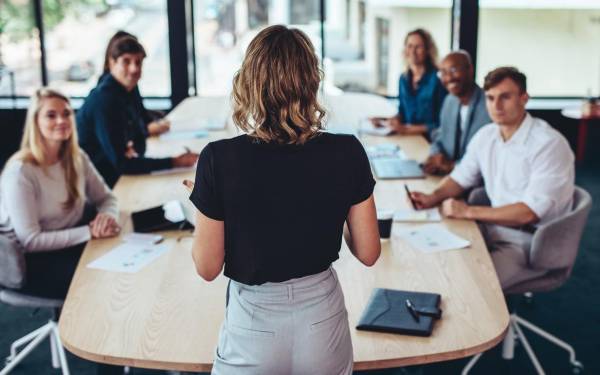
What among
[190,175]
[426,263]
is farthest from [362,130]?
[426,263]

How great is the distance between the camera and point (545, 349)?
3789 millimetres

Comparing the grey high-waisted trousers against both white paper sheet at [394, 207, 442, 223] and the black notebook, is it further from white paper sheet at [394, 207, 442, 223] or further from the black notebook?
white paper sheet at [394, 207, 442, 223]

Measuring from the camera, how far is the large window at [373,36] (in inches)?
300

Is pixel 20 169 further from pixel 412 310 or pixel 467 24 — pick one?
pixel 467 24

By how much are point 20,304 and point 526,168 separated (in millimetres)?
2143

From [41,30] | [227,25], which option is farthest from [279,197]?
[41,30]

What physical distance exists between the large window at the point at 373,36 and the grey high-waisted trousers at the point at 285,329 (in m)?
5.95

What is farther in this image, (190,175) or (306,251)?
(190,175)

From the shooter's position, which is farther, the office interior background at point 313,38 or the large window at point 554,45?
the large window at point 554,45

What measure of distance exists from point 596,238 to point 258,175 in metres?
4.15

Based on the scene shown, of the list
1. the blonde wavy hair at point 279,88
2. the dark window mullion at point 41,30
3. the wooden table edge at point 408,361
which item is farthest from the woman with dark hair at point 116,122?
the dark window mullion at point 41,30

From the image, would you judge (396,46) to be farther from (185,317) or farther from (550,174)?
(185,317)

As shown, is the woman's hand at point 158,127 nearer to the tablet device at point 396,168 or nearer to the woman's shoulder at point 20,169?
the tablet device at point 396,168

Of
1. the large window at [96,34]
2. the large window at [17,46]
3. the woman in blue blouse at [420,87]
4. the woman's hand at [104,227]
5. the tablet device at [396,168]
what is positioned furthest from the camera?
the large window at [96,34]
